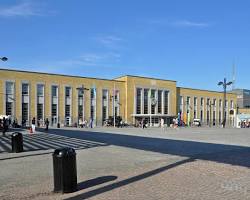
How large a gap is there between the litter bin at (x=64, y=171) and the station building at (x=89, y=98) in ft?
193

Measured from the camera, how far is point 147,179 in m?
9.16

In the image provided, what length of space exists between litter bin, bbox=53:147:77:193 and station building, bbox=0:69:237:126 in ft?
193

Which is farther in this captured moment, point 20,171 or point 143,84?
point 143,84

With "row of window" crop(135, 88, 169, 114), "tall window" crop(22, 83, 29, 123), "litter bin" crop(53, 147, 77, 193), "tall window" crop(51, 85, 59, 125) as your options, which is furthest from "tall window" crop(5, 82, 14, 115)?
"litter bin" crop(53, 147, 77, 193)

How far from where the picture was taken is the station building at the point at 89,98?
239ft

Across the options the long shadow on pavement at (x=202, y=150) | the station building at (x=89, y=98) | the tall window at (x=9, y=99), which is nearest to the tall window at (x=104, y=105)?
the station building at (x=89, y=98)

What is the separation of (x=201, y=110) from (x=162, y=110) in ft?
66.7

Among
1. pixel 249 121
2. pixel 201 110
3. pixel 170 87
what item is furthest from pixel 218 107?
pixel 249 121

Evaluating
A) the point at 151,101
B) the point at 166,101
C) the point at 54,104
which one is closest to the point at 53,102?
the point at 54,104

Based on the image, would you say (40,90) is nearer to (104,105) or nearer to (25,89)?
(25,89)

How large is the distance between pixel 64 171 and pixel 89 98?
250 ft

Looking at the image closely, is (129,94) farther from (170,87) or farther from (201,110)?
(201,110)

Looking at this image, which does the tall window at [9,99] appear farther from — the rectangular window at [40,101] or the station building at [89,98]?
the rectangular window at [40,101]

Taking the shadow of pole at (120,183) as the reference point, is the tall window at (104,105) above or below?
above
